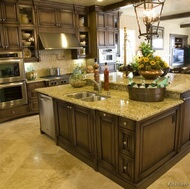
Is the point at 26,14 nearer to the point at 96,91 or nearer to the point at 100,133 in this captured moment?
the point at 96,91

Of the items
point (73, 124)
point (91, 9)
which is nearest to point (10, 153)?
point (73, 124)

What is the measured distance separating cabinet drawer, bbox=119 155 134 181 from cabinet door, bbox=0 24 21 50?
3.76m

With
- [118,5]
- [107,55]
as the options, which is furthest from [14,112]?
[118,5]

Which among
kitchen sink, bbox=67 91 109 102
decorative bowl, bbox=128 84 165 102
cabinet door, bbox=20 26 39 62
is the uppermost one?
cabinet door, bbox=20 26 39 62

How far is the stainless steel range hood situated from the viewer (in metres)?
4.95

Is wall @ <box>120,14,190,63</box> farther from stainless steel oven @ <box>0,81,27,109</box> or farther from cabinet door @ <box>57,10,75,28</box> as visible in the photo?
stainless steel oven @ <box>0,81,27,109</box>

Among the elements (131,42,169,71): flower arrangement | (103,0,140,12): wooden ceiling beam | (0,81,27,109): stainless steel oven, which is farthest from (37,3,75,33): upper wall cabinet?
(131,42,169,71): flower arrangement

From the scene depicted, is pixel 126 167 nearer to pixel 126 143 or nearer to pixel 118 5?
pixel 126 143

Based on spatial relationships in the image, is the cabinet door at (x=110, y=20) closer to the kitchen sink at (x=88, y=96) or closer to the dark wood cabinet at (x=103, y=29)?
the dark wood cabinet at (x=103, y=29)

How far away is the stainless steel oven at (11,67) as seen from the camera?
14.2 feet

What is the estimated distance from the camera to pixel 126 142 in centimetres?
212

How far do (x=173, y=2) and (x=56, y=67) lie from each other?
3.88m

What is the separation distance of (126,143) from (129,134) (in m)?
0.12

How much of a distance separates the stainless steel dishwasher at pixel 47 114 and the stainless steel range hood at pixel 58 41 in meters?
1.87
